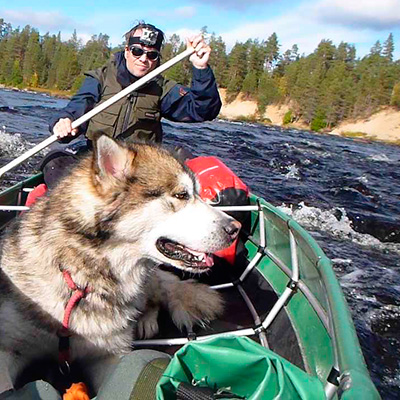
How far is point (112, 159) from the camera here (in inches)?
101

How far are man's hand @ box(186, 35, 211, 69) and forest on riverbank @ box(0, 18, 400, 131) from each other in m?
64.2

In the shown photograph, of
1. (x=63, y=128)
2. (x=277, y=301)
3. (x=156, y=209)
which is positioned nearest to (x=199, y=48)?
(x=63, y=128)

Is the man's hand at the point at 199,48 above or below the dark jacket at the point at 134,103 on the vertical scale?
above

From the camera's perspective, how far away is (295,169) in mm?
16234

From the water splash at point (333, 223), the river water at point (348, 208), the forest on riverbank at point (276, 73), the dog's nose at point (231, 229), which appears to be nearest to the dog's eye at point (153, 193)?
the dog's nose at point (231, 229)

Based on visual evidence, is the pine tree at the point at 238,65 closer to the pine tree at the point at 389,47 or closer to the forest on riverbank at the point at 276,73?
the forest on riverbank at the point at 276,73

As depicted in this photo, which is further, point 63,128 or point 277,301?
point 63,128

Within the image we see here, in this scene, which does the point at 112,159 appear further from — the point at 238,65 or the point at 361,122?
the point at 238,65

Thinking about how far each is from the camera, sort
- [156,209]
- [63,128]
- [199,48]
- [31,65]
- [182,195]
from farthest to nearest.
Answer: [31,65] < [199,48] < [63,128] < [182,195] < [156,209]

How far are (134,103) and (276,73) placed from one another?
109 m

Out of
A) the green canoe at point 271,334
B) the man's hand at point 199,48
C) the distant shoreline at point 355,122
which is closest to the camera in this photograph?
the green canoe at point 271,334

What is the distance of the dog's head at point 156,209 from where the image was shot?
2.58 m

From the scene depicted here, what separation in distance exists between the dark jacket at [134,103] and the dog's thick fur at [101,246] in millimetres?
1983

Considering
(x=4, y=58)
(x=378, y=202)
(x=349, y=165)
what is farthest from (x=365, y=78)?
(x=4, y=58)
